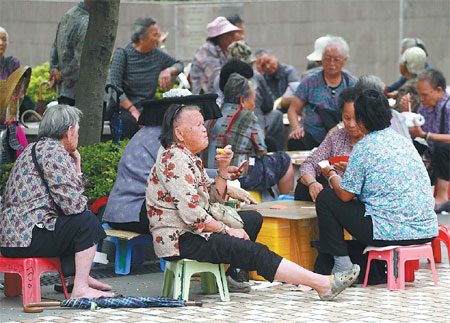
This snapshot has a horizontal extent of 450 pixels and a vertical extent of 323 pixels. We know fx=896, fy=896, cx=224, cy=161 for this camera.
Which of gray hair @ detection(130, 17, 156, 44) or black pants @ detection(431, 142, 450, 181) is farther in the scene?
black pants @ detection(431, 142, 450, 181)

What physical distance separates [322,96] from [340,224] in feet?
11.9

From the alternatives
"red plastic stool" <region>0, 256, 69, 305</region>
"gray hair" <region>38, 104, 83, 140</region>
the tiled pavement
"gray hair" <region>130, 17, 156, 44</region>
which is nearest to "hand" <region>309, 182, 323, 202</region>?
the tiled pavement

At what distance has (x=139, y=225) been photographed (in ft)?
22.0

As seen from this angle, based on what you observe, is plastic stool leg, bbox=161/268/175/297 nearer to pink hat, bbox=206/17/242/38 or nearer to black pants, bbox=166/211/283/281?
black pants, bbox=166/211/283/281

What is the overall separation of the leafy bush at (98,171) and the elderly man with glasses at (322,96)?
2996mm

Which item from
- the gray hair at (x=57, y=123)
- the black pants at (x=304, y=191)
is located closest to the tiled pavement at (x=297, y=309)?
the gray hair at (x=57, y=123)

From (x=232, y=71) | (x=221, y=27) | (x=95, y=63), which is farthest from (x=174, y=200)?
(x=221, y=27)

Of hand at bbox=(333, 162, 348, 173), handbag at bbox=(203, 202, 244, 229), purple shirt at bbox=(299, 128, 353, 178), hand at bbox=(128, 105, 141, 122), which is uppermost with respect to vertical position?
hand at bbox=(128, 105, 141, 122)

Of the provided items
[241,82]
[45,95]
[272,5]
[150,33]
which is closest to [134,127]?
[150,33]

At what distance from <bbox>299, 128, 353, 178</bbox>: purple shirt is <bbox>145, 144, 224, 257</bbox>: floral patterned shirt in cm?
153

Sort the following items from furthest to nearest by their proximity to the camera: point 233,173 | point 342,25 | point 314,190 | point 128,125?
point 342,25, point 128,125, point 314,190, point 233,173

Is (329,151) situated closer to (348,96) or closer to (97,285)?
(348,96)

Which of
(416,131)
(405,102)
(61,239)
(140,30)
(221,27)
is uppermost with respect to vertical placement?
(221,27)

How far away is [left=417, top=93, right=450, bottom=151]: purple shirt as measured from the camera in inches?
392
